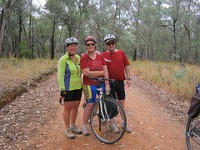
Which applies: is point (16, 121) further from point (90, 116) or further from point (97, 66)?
point (97, 66)

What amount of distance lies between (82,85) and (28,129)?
1799mm

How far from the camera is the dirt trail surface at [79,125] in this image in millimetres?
4582

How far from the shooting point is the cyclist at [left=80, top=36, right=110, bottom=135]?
4.53 m

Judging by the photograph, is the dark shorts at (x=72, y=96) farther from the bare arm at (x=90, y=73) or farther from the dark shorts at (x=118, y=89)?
the dark shorts at (x=118, y=89)

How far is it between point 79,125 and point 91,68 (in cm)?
180

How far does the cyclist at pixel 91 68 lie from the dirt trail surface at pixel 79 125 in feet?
3.12

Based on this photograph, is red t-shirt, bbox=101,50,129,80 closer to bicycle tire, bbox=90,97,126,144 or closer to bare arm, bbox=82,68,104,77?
bare arm, bbox=82,68,104,77

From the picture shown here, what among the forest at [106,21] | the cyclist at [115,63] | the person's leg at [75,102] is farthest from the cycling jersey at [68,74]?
the forest at [106,21]

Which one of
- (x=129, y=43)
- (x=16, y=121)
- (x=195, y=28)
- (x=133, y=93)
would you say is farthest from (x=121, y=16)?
(x=16, y=121)

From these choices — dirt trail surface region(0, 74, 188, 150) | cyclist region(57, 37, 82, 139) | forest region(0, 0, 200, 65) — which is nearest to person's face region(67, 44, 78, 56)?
cyclist region(57, 37, 82, 139)

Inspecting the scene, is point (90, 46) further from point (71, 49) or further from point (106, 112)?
point (106, 112)

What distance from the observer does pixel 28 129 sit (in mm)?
5426

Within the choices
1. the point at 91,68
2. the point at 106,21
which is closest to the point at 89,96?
the point at 91,68

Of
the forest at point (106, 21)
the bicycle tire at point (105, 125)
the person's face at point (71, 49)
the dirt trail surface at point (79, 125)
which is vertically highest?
the forest at point (106, 21)
